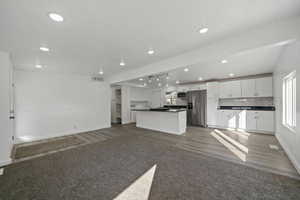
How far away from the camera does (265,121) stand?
4.57m

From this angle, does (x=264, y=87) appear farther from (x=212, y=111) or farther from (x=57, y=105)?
(x=57, y=105)

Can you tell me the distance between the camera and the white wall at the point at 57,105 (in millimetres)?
3955

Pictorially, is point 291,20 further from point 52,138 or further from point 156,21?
point 52,138

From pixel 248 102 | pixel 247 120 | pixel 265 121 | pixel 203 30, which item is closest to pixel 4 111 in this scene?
pixel 203 30

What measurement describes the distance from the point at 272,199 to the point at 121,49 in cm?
363

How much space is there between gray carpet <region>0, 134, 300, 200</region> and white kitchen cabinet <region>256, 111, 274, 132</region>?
3503mm

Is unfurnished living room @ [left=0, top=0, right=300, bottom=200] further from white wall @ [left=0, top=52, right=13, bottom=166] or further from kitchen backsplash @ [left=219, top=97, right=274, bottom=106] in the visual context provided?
kitchen backsplash @ [left=219, top=97, right=274, bottom=106]

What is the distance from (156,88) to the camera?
868 cm

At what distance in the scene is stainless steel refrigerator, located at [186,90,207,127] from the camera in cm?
611

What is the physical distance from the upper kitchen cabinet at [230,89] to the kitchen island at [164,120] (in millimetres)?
2366

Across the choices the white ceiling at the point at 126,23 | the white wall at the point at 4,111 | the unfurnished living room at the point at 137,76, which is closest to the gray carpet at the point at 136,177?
the unfurnished living room at the point at 137,76

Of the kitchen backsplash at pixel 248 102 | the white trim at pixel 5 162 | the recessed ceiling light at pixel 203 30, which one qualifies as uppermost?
the recessed ceiling light at pixel 203 30

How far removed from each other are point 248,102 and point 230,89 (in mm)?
1070

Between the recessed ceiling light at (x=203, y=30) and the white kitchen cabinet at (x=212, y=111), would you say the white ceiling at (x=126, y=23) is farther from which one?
the white kitchen cabinet at (x=212, y=111)
